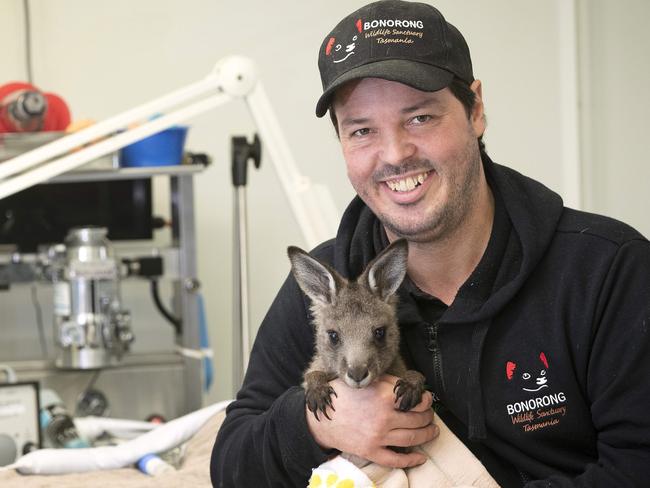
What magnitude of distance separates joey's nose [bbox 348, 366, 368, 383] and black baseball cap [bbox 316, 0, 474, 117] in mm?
452

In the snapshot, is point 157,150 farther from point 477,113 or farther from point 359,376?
point 359,376

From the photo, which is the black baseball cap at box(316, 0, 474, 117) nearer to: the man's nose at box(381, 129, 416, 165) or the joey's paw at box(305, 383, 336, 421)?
the man's nose at box(381, 129, 416, 165)

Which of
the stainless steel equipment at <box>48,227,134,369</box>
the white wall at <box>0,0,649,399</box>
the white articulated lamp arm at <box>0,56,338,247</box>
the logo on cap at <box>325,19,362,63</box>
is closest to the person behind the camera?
the logo on cap at <box>325,19,362,63</box>

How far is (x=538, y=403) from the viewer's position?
5.09 feet

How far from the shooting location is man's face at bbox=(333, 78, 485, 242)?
1.61 m

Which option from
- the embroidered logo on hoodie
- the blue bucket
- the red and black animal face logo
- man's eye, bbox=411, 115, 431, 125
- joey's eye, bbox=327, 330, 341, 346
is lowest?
the embroidered logo on hoodie

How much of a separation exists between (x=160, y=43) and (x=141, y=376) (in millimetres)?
1518

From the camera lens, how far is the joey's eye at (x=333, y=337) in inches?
65.5

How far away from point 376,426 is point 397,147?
453 millimetres

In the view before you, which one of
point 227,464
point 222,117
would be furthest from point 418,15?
point 222,117

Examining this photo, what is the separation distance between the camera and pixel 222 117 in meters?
4.15

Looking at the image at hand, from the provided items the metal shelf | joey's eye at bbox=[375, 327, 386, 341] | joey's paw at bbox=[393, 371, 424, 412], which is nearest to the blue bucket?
the metal shelf

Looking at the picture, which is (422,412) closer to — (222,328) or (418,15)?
Answer: (418,15)

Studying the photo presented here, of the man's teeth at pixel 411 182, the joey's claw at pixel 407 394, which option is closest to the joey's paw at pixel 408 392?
the joey's claw at pixel 407 394
